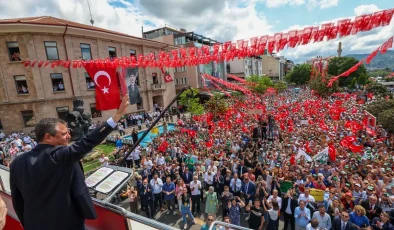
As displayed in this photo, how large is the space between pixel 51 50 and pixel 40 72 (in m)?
2.37

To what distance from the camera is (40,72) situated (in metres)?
19.8

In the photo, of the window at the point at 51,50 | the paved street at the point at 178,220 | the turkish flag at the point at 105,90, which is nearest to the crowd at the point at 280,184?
the paved street at the point at 178,220

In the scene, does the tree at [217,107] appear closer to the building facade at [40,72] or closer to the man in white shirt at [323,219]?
the building facade at [40,72]

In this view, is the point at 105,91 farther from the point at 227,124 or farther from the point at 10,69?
the point at 10,69

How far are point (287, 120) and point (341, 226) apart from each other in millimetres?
12467

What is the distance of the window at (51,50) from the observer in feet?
65.5

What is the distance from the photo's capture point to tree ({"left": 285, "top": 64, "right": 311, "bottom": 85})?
66.8 m

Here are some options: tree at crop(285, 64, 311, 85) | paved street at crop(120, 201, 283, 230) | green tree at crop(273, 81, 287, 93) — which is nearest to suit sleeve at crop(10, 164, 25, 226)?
paved street at crop(120, 201, 283, 230)

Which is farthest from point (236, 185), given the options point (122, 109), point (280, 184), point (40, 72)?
point (40, 72)

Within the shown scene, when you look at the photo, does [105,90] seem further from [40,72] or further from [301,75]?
[301,75]

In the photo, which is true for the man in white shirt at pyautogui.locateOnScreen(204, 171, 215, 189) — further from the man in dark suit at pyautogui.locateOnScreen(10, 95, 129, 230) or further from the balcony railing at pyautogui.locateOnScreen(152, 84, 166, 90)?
the balcony railing at pyautogui.locateOnScreen(152, 84, 166, 90)

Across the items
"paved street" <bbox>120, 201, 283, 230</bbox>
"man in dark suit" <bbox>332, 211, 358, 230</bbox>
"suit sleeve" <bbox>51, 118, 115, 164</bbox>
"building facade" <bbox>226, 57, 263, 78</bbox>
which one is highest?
"building facade" <bbox>226, 57, 263, 78</bbox>

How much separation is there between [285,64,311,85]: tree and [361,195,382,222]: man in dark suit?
68508mm

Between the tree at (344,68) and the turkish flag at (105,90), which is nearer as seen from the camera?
the turkish flag at (105,90)
